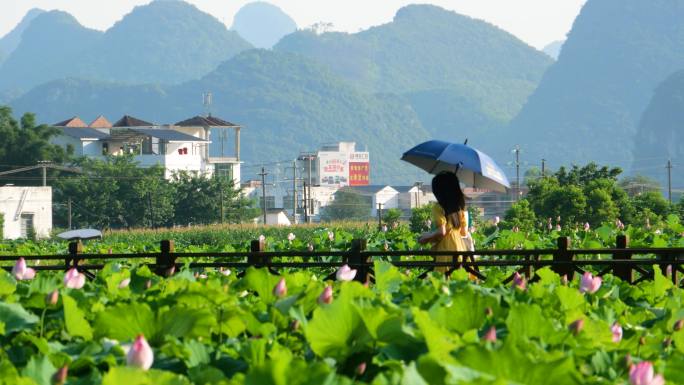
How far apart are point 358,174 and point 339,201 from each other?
41864 millimetres

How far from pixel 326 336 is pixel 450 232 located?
21.8ft

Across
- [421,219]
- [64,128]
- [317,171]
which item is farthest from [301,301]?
[317,171]

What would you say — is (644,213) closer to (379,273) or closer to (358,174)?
(379,273)

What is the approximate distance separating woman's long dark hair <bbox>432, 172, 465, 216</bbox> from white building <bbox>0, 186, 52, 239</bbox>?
5899 centimetres

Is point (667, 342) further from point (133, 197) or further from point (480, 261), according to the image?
point (133, 197)

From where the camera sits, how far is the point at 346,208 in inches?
5408

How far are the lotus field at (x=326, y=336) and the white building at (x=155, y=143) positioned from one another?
83697 millimetres

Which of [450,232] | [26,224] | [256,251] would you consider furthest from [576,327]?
[26,224]

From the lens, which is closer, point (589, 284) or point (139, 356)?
point (139, 356)

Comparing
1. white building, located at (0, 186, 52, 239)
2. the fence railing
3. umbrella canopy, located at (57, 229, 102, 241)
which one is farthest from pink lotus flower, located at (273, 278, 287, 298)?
white building, located at (0, 186, 52, 239)

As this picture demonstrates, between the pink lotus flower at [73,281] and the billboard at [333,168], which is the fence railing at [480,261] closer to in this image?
the pink lotus flower at [73,281]

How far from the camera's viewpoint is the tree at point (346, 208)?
134125 millimetres

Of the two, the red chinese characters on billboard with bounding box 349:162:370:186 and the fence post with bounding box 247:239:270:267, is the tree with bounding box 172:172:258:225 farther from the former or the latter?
the red chinese characters on billboard with bounding box 349:162:370:186

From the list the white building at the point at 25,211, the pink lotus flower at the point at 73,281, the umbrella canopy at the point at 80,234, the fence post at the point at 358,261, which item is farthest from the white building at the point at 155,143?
the pink lotus flower at the point at 73,281
